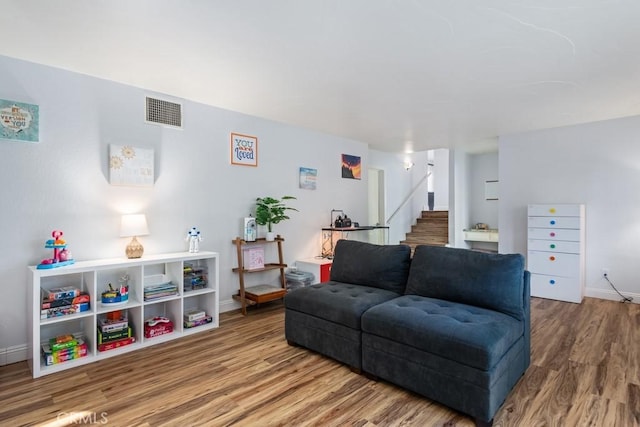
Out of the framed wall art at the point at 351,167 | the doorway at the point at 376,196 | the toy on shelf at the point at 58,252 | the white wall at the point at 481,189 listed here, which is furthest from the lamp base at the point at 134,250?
the white wall at the point at 481,189

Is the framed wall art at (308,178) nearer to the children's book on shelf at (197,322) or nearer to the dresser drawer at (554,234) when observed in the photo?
the children's book on shelf at (197,322)

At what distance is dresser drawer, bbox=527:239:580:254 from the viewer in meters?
4.22

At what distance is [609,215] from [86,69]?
242 inches

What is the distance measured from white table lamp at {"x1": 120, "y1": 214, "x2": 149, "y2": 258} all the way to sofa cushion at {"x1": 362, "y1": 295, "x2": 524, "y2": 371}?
216 centimetres

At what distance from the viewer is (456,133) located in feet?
16.6

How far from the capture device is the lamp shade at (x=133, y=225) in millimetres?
3029

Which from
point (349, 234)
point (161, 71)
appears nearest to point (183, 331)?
point (161, 71)

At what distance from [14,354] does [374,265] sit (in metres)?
3.00

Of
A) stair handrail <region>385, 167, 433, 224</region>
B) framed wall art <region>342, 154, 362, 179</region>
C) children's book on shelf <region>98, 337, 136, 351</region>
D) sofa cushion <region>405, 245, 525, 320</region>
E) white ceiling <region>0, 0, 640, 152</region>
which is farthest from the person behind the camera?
stair handrail <region>385, 167, 433, 224</region>

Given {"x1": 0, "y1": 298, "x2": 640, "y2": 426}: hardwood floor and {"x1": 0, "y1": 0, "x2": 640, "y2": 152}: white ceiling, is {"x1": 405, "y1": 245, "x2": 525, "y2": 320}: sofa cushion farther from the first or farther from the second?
{"x1": 0, "y1": 0, "x2": 640, "y2": 152}: white ceiling

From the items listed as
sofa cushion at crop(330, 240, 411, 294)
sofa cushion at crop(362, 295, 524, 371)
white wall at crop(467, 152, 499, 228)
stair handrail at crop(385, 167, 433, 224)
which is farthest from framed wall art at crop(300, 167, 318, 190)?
white wall at crop(467, 152, 499, 228)

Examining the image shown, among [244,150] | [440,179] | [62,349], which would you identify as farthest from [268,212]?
[440,179]

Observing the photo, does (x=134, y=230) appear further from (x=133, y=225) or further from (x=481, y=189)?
(x=481, y=189)

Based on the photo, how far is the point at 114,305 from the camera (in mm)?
2811
